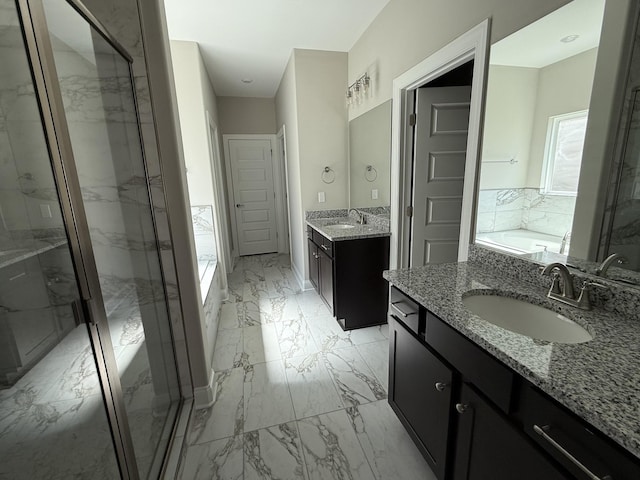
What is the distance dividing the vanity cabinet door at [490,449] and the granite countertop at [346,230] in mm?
1590

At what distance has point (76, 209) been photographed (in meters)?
0.90

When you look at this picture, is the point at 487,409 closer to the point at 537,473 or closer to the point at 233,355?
the point at 537,473

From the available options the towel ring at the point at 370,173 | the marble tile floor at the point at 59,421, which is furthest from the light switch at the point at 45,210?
the towel ring at the point at 370,173

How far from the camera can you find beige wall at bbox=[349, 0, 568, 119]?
1.28 metres

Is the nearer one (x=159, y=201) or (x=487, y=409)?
(x=487, y=409)

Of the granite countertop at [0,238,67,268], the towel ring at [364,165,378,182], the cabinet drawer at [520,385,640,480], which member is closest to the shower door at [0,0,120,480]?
the granite countertop at [0,238,67,268]

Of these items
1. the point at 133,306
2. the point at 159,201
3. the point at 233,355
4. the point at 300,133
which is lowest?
the point at 233,355

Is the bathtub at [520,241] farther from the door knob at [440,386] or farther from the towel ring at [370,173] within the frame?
the towel ring at [370,173]

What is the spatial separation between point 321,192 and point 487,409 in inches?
107

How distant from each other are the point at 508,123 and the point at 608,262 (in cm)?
75

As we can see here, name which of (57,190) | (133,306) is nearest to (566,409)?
(57,190)

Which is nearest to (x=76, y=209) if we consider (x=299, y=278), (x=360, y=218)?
(x=360, y=218)

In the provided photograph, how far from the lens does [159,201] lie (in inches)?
60.8

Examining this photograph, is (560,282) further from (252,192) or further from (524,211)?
(252,192)
